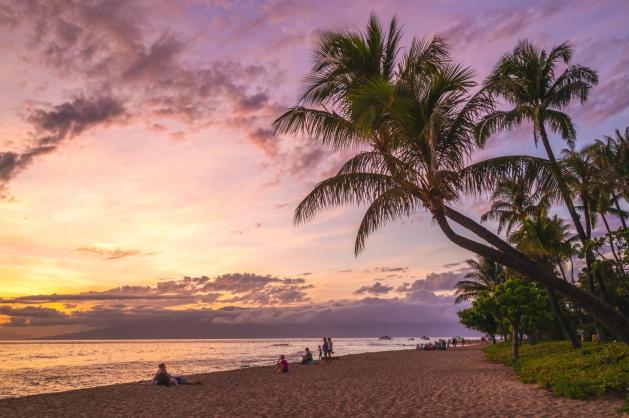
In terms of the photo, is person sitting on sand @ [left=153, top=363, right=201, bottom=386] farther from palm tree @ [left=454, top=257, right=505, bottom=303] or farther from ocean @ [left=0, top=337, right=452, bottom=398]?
palm tree @ [left=454, top=257, right=505, bottom=303]

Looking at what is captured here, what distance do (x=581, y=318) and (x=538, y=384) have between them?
117ft

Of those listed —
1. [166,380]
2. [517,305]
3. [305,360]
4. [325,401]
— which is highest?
[517,305]

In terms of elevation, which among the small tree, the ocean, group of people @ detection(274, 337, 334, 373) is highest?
the small tree

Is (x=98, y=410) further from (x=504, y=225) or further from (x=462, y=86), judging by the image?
(x=504, y=225)

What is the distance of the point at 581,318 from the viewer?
143 feet

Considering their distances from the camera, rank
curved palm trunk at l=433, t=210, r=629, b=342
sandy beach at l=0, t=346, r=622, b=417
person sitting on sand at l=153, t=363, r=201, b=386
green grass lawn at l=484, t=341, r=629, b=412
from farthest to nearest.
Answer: person sitting on sand at l=153, t=363, r=201, b=386, green grass lawn at l=484, t=341, r=629, b=412, sandy beach at l=0, t=346, r=622, b=417, curved palm trunk at l=433, t=210, r=629, b=342

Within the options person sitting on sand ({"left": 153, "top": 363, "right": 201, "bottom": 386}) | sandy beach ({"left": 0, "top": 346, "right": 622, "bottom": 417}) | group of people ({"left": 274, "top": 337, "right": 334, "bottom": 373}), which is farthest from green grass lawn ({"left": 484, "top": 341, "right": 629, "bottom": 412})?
person sitting on sand ({"left": 153, "top": 363, "right": 201, "bottom": 386})

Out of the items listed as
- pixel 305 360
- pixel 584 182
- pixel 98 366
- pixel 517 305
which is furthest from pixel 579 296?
pixel 98 366

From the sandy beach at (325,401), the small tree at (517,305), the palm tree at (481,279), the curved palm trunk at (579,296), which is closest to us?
the curved palm trunk at (579,296)

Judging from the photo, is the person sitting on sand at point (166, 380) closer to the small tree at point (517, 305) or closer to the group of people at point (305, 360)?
the group of people at point (305, 360)

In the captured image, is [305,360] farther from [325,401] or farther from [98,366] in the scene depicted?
[98,366]

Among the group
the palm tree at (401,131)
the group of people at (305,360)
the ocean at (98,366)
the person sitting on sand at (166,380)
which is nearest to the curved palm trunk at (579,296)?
the palm tree at (401,131)

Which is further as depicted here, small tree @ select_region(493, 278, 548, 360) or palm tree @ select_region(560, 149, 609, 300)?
small tree @ select_region(493, 278, 548, 360)

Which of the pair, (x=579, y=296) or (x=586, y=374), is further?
(x=586, y=374)
